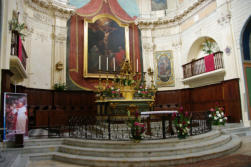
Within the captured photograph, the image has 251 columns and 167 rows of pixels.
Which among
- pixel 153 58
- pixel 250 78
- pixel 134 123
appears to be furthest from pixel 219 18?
pixel 134 123

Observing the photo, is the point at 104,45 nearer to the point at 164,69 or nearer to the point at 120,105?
the point at 164,69

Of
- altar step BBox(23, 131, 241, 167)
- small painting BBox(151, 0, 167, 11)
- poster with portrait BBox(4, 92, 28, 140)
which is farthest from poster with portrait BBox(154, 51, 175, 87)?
poster with portrait BBox(4, 92, 28, 140)

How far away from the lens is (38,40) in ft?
39.8

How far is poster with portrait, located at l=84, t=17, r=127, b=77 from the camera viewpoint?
13.9m

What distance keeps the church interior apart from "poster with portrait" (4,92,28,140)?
3cm

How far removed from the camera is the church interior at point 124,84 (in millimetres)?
5738

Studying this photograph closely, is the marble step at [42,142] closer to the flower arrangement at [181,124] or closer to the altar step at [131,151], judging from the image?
the altar step at [131,151]

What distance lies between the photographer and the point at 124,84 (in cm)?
1020

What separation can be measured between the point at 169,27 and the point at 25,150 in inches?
527

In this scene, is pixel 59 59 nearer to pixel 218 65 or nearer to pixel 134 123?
pixel 134 123

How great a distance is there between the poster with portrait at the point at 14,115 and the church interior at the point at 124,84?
29 mm

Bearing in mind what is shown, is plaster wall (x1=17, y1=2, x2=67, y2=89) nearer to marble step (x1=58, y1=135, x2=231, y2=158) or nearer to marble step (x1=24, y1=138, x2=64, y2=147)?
marble step (x1=24, y1=138, x2=64, y2=147)

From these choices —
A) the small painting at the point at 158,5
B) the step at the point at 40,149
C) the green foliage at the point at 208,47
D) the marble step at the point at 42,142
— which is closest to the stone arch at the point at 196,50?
the green foliage at the point at 208,47

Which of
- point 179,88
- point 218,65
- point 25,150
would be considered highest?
point 218,65
